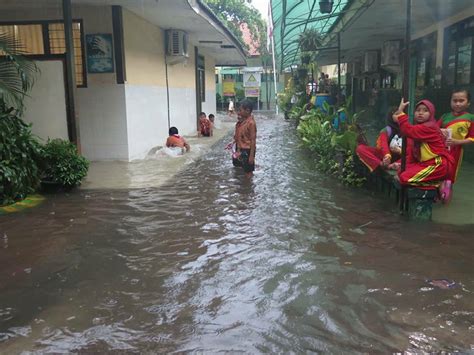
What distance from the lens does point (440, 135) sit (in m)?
5.62

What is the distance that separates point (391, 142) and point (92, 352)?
5.18m

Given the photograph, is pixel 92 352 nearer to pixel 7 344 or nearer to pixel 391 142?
pixel 7 344

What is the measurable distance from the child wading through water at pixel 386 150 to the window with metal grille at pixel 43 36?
21.1 feet

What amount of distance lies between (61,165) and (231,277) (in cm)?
449

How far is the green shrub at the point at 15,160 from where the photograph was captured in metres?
6.76

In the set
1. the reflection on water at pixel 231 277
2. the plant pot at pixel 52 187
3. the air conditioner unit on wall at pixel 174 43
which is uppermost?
the air conditioner unit on wall at pixel 174 43

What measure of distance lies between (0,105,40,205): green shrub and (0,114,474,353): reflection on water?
1.75 ft

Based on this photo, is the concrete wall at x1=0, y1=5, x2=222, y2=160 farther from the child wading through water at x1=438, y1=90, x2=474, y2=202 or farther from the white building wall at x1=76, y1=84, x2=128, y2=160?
the child wading through water at x1=438, y1=90, x2=474, y2=202

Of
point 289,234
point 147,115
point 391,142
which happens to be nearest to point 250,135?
point 391,142

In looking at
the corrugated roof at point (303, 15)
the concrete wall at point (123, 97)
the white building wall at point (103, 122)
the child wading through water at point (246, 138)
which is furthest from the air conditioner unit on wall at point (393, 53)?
the white building wall at point (103, 122)

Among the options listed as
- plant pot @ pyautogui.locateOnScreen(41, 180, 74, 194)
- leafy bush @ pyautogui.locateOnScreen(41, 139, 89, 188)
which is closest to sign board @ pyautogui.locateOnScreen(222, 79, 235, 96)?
leafy bush @ pyautogui.locateOnScreen(41, 139, 89, 188)

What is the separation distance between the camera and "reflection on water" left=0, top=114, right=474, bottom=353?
10.8 ft

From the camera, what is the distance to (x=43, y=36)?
992cm

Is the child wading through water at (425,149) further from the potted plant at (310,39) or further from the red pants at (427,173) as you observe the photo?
the potted plant at (310,39)
